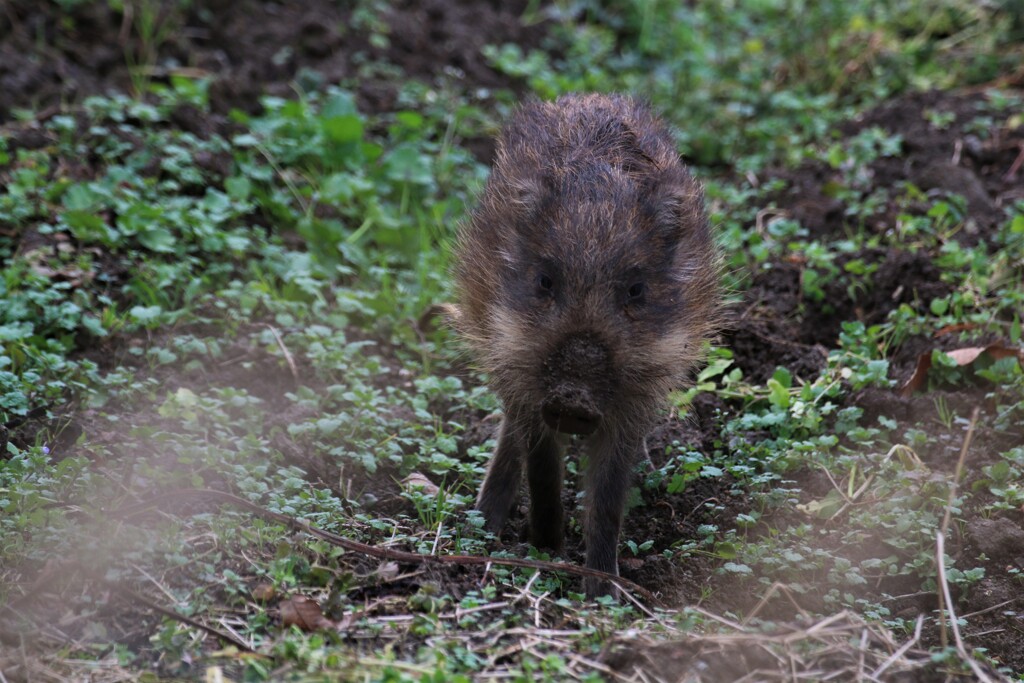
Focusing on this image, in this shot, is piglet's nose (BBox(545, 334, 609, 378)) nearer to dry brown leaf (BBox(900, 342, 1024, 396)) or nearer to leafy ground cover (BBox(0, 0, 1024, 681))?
leafy ground cover (BBox(0, 0, 1024, 681))

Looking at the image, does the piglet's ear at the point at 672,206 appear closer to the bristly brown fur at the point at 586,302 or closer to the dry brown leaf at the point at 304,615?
the bristly brown fur at the point at 586,302

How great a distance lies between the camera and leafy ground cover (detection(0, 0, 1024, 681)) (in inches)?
155

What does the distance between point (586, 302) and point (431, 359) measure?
2165 millimetres

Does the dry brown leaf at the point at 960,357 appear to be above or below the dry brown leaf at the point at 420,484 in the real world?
above

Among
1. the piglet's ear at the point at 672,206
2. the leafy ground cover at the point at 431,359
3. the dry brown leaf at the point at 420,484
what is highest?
the piglet's ear at the point at 672,206

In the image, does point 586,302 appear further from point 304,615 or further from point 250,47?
point 250,47

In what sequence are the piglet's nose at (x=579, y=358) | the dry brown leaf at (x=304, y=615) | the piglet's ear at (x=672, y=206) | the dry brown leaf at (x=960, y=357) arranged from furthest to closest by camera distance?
the dry brown leaf at (x=960, y=357) → the piglet's ear at (x=672, y=206) → the piglet's nose at (x=579, y=358) → the dry brown leaf at (x=304, y=615)

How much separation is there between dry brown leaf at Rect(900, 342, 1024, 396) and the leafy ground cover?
21 millimetres

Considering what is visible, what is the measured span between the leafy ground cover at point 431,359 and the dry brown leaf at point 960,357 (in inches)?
0.8

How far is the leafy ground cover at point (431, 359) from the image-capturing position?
3.94 metres

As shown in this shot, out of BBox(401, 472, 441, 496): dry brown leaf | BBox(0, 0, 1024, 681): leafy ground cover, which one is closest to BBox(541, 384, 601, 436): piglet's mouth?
BBox(0, 0, 1024, 681): leafy ground cover

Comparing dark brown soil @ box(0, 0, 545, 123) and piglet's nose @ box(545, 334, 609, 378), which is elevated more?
dark brown soil @ box(0, 0, 545, 123)

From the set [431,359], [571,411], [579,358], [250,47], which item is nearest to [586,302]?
[579,358]

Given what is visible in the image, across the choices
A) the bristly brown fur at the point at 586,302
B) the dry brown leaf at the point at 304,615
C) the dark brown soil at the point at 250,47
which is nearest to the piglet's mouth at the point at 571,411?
the bristly brown fur at the point at 586,302
